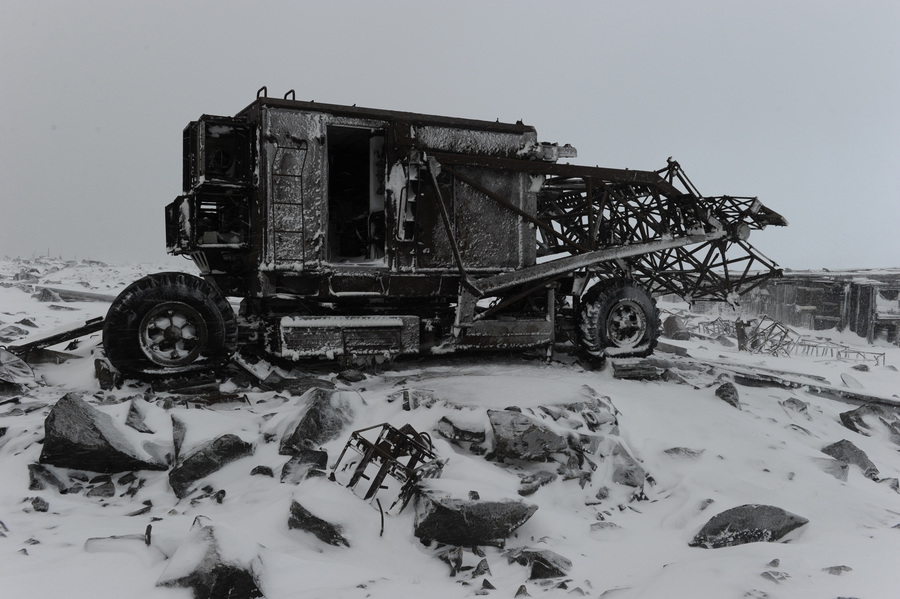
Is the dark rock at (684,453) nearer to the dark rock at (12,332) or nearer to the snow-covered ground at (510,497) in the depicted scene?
the snow-covered ground at (510,497)

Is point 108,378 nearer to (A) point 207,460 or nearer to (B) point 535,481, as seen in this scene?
(A) point 207,460

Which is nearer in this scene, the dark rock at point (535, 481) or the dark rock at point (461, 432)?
the dark rock at point (535, 481)

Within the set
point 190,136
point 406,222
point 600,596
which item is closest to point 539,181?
point 406,222

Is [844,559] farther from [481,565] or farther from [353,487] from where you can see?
[353,487]

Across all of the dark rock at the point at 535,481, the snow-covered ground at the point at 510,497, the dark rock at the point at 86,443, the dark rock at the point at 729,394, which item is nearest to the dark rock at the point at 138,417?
the snow-covered ground at the point at 510,497

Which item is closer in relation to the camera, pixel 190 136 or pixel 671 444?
pixel 671 444

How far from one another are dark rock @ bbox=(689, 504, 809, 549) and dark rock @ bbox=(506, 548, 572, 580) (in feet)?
3.63

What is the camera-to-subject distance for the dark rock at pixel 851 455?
18.8 feet

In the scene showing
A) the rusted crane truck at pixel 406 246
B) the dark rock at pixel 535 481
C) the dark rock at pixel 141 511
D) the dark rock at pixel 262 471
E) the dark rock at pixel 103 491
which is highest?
the rusted crane truck at pixel 406 246

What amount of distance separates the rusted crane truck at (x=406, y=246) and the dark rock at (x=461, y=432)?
203cm

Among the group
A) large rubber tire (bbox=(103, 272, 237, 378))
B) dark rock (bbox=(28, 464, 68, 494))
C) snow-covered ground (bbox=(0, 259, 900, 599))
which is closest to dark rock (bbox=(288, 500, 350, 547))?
snow-covered ground (bbox=(0, 259, 900, 599))

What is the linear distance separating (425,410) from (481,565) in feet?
6.24

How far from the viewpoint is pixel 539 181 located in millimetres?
7441

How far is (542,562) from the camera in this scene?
10.9 feet
